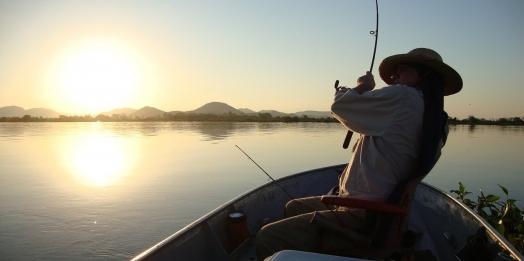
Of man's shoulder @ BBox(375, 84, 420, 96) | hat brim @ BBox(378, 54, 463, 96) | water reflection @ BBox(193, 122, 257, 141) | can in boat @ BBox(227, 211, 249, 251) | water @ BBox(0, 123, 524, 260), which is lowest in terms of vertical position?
water @ BBox(0, 123, 524, 260)

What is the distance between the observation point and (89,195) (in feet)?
24.8

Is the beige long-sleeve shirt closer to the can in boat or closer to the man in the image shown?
the man

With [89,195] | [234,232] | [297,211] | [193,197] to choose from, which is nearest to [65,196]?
[89,195]

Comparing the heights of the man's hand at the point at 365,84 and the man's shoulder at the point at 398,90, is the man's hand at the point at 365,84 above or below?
above

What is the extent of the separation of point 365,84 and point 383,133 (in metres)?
0.42

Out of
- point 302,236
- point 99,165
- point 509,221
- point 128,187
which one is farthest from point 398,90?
point 99,165

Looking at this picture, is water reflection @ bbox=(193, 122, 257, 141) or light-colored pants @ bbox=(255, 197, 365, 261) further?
water reflection @ bbox=(193, 122, 257, 141)

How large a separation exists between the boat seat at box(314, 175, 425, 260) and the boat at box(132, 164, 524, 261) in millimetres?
658

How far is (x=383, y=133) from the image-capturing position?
2.14 meters

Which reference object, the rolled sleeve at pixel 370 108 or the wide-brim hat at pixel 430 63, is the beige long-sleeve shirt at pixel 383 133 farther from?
the wide-brim hat at pixel 430 63

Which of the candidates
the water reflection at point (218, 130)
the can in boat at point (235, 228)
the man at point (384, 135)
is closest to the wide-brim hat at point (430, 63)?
the man at point (384, 135)

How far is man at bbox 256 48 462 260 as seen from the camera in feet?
6.95

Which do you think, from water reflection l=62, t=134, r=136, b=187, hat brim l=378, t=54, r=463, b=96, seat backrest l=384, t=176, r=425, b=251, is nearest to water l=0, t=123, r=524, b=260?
water reflection l=62, t=134, r=136, b=187

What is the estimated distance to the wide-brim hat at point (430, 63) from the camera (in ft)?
7.66
